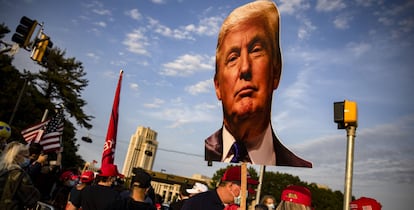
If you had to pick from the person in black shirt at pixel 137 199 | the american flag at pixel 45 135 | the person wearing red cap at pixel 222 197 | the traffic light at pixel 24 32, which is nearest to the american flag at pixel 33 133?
the american flag at pixel 45 135

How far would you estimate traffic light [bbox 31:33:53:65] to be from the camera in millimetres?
7637

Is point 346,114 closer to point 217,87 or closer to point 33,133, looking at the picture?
point 217,87

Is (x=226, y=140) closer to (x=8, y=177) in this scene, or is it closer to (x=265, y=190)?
(x=8, y=177)

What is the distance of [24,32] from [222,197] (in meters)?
6.77

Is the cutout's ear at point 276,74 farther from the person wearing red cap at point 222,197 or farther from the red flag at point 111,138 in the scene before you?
the red flag at point 111,138

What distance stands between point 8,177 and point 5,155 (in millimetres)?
259

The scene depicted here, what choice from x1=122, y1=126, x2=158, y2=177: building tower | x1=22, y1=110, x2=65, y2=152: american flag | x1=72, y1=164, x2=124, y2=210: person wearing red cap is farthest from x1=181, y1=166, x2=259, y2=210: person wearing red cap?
x1=122, y1=126, x2=158, y2=177: building tower

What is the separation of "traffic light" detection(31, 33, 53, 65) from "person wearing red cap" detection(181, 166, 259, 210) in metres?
6.75

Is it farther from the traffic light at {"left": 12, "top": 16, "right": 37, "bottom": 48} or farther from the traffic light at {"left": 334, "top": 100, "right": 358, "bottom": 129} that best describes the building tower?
the traffic light at {"left": 334, "top": 100, "right": 358, "bottom": 129}

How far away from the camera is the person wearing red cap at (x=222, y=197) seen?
2.77 metres

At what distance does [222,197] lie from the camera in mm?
2852

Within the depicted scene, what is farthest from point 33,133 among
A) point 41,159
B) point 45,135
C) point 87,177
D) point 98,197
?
point 98,197

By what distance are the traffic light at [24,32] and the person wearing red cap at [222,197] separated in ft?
21.4

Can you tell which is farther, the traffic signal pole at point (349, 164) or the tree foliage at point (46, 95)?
the tree foliage at point (46, 95)
